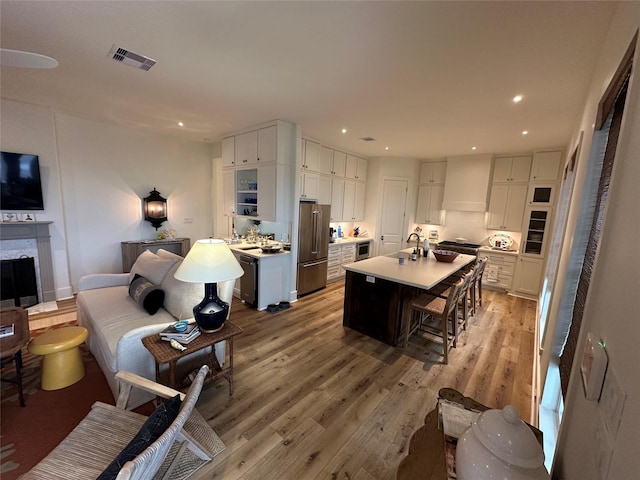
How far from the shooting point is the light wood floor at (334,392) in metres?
1.74

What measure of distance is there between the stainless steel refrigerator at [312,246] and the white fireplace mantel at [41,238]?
3738 millimetres

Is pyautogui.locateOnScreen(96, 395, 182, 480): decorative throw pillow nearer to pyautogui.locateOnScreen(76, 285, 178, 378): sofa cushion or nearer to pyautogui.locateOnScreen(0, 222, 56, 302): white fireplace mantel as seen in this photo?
pyautogui.locateOnScreen(76, 285, 178, 378): sofa cushion

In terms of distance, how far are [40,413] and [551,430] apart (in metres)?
3.53

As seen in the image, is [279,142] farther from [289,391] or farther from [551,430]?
[551,430]

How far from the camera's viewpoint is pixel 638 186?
24.2 inches

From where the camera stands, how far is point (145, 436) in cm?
108

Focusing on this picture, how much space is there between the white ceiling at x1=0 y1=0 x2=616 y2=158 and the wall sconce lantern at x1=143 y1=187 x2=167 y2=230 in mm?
1608

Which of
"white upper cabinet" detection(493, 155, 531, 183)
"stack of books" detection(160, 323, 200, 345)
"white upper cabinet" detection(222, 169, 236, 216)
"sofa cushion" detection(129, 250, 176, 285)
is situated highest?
"white upper cabinet" detection(493, 155, 531, 183)

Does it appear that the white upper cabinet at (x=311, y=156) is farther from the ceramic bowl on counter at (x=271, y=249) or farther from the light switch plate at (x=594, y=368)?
the light switch plate at (x=594, y=368)

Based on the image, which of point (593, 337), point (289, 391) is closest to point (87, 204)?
point (289, 391)

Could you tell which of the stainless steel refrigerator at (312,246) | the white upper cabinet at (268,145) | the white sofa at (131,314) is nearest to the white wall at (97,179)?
the white sofa at (131,314)

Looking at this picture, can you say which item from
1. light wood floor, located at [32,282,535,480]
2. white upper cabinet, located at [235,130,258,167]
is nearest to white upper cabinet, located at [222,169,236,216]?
white upper cabinet, located at [235,130,258,167]

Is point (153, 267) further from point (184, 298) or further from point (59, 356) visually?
point (59, 356)

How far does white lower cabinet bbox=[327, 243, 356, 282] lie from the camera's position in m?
5.36
